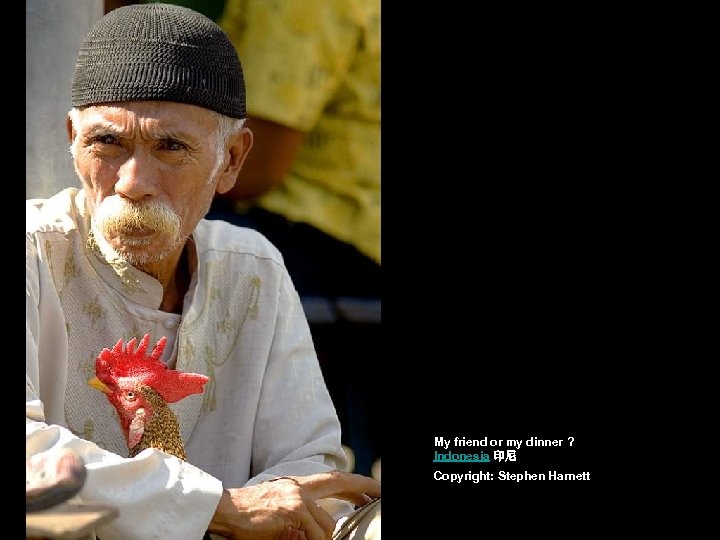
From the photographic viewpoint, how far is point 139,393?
131 inches

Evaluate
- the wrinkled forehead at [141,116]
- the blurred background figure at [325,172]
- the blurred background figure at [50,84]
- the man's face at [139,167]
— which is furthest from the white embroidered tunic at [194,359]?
the blurred background figure at [325,172]

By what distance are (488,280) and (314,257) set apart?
103 cm

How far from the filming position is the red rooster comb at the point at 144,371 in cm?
335

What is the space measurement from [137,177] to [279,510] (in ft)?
2.68

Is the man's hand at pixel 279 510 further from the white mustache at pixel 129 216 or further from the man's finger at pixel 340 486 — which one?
the white mustache at pixel 129 216

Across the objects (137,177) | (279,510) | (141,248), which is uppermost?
(137,177)

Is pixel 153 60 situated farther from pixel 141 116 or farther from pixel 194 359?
pixel 194 359

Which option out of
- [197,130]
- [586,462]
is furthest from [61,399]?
[586,462]

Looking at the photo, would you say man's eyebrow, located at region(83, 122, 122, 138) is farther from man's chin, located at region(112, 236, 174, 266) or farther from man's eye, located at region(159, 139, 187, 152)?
man's chin, located at region(112, 236, 174, 266)

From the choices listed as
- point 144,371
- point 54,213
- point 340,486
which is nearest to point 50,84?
point 54,213

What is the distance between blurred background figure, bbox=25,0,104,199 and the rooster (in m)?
0.80

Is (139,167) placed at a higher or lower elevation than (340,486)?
higher

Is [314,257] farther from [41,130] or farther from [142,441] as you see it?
[142,441]

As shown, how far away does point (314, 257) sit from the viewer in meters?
4.56
